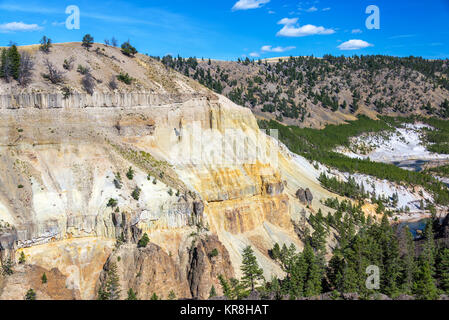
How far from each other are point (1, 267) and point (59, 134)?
16.4 meters

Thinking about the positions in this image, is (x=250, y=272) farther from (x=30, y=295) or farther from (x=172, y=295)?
(x=30, y=295)

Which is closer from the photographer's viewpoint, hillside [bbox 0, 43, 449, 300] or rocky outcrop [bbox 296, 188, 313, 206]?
hillside [bbox 0, 43, 449, 300]

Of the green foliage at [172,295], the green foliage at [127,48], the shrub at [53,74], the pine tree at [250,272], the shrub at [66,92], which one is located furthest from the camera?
the green foliage at [127,48]

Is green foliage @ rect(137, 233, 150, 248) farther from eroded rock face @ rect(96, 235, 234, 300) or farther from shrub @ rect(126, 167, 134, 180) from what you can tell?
shrub @ rect(126, 167, 134, 180)

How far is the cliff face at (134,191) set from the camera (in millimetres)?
41938

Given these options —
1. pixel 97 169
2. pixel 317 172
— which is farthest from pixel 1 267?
pixel 317 172

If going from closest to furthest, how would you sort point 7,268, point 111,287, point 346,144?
1. point 7,268
2. point 111,287
3. point 346,144

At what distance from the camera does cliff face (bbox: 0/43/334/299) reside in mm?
41938

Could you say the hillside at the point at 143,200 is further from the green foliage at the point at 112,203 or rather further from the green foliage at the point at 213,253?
the green foliage at the point at 213,253

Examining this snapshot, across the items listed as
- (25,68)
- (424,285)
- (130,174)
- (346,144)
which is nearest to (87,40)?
(25,68)

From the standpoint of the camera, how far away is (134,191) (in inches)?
1850

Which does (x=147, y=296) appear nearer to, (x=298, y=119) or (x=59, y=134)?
(x=59, y=134)

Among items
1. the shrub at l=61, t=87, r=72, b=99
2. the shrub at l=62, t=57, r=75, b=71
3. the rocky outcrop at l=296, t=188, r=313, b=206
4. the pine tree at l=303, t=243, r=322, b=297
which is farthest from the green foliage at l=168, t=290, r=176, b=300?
the rocky outcrop at l=296, t=188, r=313, b=206

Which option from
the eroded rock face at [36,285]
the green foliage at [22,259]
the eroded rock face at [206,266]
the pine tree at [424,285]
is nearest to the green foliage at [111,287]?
the eroded rock face at [36,285]
